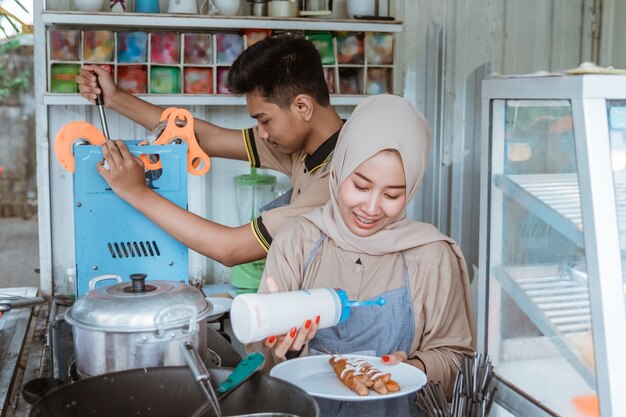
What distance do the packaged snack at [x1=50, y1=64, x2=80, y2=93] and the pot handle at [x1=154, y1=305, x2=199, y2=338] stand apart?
6.99ft

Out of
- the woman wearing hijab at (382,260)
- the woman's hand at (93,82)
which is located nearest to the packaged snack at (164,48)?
the woman's hand at (93,82)

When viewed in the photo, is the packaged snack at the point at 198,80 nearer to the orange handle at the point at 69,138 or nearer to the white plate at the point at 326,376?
the orange handle at the point at 69,138

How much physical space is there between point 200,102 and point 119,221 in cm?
149

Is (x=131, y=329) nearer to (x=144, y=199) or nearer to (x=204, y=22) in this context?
(x=144, y=199)

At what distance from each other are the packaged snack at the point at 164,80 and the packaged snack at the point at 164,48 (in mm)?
36

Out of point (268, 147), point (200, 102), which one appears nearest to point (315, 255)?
point (268, 147)

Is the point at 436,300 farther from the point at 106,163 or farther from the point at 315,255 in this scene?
the point at 106,163

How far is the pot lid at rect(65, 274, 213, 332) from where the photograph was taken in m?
1.33

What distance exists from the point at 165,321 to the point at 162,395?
141 millimetres

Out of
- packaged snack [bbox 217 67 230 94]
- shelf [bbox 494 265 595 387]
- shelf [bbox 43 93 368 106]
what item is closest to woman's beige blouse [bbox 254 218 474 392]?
shelf [bbox 494 265 595 387]

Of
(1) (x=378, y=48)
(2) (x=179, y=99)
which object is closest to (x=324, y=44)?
(1) (x=378, y=48)

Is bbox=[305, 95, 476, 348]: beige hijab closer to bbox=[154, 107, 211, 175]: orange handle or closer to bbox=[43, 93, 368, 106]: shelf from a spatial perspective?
bbox=[154, 107, 211, 175]: orange handle

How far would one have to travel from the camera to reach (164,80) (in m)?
3.30

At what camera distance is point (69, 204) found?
11.5 feet
